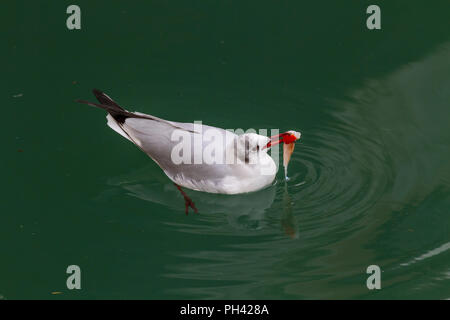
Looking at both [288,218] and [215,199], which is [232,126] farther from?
[288,218]

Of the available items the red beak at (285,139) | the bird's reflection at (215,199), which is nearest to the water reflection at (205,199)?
the bird's reflection at (215,199)

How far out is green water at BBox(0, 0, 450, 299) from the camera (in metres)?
3.12

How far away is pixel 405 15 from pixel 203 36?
1.31 metres

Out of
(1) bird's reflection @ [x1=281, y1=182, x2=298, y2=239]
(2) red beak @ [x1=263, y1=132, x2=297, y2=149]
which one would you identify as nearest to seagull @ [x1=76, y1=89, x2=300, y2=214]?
(2) red beak @ [x1=263, y1=132, x2=297, y2=149]

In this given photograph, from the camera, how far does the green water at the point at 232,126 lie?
10.2ft

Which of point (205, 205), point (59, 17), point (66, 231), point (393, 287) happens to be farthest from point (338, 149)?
point (59, 17)

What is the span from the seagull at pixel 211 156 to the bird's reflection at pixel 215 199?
0.04 metres

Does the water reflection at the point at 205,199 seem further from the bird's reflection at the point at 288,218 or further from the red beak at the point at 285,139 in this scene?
the red beak at the point at 285,139

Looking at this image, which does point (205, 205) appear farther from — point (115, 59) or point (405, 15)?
point (405, 15)

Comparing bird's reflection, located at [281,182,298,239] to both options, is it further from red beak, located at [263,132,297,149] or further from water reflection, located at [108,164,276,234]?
red beak, located at [263,132,297,149]

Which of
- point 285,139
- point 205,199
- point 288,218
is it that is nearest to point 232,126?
point 285,139

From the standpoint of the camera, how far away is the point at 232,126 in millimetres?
4105

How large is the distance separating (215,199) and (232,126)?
63cm

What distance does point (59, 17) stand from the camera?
458cm
